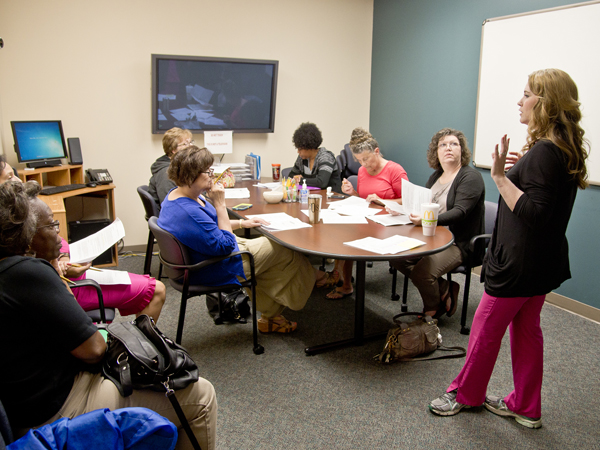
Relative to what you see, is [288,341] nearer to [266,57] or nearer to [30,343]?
[30,343]

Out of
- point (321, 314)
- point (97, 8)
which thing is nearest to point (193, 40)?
point (97, 8)

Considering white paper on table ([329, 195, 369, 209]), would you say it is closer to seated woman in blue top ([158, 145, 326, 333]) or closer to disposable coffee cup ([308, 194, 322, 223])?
disposable coffee cup ([308, 194, 322, 223])

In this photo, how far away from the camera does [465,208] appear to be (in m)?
2.64

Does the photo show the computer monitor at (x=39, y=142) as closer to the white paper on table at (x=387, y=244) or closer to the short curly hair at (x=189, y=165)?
the short curly hair at (x=189, y=165)

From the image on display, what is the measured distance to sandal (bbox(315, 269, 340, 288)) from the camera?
3.54 metres

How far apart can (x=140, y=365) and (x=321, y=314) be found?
1880 millimetres

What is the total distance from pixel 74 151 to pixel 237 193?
1681 mm

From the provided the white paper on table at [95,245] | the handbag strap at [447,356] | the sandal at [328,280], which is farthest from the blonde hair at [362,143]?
the white paper on table at [95,245]

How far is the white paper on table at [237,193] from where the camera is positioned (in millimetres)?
3582

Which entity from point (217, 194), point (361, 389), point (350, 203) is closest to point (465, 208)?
point (350, 203)

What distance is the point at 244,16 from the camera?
183 inches

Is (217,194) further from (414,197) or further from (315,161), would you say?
(315,161)

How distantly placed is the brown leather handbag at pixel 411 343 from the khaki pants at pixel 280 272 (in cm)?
55

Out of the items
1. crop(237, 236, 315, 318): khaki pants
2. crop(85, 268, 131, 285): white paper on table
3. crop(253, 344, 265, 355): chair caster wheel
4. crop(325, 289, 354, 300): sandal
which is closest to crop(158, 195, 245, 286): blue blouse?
crop(237, 236, 315, 318): khaki pants
